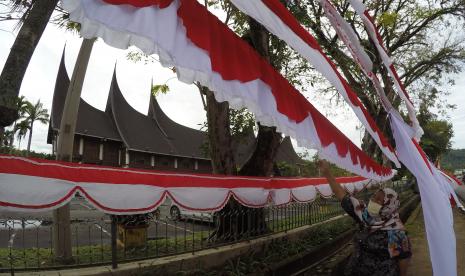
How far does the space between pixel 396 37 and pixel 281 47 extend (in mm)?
14879

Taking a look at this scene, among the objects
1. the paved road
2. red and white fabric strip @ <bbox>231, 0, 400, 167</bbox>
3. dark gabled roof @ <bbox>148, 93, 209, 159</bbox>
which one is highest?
dark gabled roof @ <bbox>148, 93, 209, 159</bbox>

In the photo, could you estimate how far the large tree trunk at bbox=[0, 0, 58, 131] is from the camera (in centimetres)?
435

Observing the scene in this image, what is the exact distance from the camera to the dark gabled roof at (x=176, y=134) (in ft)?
117

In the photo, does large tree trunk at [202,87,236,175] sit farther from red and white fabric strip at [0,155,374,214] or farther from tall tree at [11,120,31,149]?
tall tree at [11,120,31,149]

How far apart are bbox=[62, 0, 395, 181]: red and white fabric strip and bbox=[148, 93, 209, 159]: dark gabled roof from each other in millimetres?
31759

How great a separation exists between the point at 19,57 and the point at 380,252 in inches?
171

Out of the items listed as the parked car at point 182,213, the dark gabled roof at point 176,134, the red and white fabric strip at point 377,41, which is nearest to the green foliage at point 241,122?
the parked car at point 182,213

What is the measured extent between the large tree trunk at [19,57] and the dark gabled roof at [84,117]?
19.7m

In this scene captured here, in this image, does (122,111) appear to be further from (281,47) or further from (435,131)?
(435,131)

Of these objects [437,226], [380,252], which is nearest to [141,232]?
[380,252]

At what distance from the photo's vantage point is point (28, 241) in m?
11.4

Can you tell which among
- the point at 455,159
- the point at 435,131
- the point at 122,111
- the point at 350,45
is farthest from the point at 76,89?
the point at 455,159

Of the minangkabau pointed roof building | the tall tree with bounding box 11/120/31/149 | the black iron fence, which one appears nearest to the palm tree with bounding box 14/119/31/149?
the tall tree with bounding box 11/120/31/149

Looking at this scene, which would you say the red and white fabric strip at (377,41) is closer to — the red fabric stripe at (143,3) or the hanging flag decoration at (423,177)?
the hanging flag decoration at (423,177)
